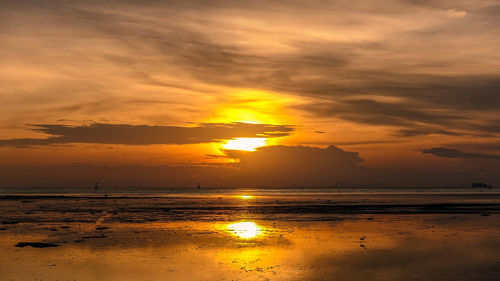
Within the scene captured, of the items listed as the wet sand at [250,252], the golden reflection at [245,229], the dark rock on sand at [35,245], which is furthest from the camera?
the golden reflection at [245,229]

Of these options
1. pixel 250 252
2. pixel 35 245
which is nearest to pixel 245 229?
pixel 250 252

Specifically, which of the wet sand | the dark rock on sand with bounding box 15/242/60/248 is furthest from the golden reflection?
the dark rock on sand with bounding box 15/242/60/248

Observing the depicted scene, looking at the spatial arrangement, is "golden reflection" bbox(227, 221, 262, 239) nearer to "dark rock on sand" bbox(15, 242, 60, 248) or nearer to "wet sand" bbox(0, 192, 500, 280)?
"wet sand" bbox(0, 192, 500, 280)

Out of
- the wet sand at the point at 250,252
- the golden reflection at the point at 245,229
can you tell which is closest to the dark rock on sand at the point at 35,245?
the wet sand at the point at 250,252

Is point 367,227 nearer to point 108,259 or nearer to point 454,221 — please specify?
point 454,221

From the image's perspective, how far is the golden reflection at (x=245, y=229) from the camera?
36.3 metres

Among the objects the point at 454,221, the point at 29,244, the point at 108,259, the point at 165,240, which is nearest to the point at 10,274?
the point at 108,259

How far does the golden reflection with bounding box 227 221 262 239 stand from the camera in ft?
119

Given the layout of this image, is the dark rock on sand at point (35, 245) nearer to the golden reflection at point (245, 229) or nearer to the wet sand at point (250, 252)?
the wet sand at point (250, 252)

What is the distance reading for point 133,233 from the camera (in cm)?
3784

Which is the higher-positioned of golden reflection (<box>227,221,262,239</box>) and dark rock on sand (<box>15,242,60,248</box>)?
golden reflection (<box>227,221,262,239</box>)

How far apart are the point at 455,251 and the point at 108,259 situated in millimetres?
19212

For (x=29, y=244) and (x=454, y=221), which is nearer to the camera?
(x=29, y=244)

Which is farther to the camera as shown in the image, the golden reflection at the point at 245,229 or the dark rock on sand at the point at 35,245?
the golden reflection at the point at 245,229
